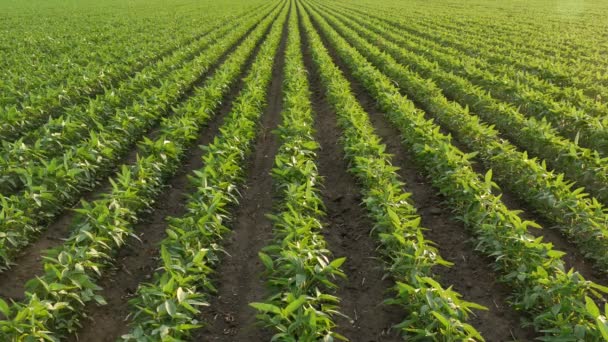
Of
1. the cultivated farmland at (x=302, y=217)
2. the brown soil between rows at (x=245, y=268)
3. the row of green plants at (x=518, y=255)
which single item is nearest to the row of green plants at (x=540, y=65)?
the cultivated farmland at (x=302, y=217)

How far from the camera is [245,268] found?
15.5 feet

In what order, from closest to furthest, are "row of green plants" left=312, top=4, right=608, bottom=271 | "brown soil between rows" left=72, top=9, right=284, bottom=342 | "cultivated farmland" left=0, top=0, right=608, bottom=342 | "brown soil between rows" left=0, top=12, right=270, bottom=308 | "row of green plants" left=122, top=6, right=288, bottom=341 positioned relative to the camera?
"row of green plants" left=122, top=6, right=288, bottom=341 < "cultivated farmland" left=0, top=0, right=608, bottom=342 < "brown soil between rows" left=72, top=9, right=284, bottom=342 < "brown soil between rows" left=0, top=12, right=270, bottom=308 < "row of green plants" left=312, top=4, right=608, bottom=271

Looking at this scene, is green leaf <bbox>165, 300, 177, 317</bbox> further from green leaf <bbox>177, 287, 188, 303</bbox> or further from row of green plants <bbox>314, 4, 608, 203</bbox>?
row of green plants <bbox>314, 4, 608, 203</bbox>

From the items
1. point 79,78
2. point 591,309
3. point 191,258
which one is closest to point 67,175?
point 191,258

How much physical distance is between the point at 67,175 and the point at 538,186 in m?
6.22

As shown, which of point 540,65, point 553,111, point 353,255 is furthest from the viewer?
point 540,65

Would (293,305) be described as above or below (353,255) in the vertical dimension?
above

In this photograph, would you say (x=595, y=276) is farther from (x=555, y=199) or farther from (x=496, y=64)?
(x=496, y=64)

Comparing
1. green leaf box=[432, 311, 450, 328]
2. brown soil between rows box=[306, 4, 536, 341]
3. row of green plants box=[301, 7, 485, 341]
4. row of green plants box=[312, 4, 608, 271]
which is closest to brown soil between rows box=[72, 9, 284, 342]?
row of green plants box=[301, 7, 485, 341]

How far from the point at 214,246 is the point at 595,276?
160 inches

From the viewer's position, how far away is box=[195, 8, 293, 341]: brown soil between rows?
3.89 m

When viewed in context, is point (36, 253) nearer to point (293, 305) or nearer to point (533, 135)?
point (293, 305)

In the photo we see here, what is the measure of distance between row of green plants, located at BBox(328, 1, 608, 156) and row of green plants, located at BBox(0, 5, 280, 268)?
7161mm

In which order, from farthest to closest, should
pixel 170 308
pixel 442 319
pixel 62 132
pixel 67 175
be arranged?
1. pixel 62 132
2. pixel 67 175
3. pixel 170 308
4. pixel 442 319
